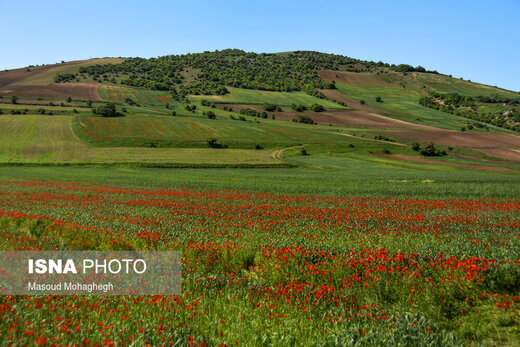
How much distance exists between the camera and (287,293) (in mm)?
6766

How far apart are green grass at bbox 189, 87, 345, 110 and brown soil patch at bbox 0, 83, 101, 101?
4832cm

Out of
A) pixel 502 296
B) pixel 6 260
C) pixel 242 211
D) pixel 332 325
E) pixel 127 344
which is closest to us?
pixel 127 344

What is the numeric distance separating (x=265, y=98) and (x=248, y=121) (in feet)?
174

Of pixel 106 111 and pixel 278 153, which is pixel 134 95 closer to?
pixel 106 111

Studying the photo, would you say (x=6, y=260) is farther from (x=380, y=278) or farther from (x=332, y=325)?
(x=380, y=278)

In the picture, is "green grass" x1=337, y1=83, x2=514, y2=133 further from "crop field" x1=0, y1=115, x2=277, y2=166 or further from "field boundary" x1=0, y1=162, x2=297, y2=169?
"crop field" x1=0, y1=115, x2=277, y2=166

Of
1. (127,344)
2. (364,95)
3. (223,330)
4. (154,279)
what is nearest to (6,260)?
(154,279)

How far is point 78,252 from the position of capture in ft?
30.3

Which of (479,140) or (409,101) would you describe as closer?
(479,140)

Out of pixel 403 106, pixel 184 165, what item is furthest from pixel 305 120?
pixel 184 165

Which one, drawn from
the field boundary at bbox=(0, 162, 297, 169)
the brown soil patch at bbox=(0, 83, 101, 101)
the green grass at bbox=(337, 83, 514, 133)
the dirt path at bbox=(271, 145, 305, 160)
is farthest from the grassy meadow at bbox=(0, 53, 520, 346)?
the brown soil patch at bbox=(0, 83, 101, 101)

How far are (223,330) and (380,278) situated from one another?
4055mm

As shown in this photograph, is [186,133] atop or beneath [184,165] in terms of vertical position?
atop

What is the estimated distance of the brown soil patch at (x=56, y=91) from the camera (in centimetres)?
13612
